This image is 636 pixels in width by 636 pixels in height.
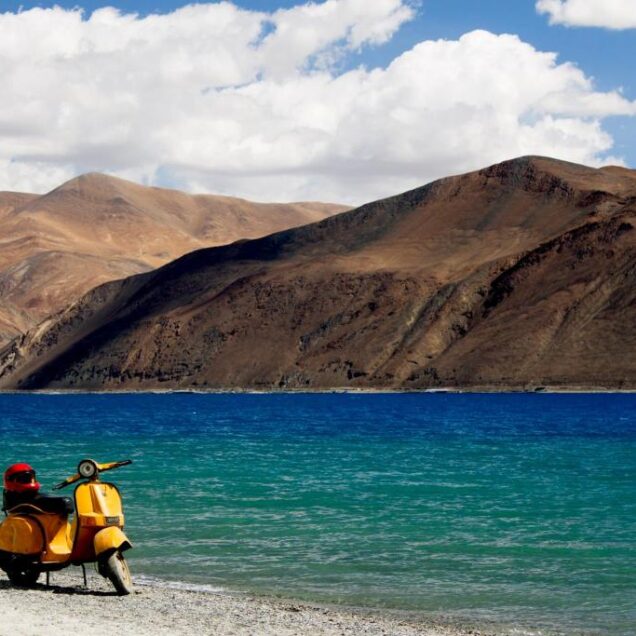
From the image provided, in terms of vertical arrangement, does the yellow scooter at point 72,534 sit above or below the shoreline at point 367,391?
above

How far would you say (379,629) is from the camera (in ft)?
48.8

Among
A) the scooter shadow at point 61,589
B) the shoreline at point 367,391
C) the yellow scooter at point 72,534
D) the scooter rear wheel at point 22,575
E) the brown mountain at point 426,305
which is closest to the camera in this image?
the yellow scooter at point 72,534

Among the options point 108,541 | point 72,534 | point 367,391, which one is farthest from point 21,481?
point 367,391

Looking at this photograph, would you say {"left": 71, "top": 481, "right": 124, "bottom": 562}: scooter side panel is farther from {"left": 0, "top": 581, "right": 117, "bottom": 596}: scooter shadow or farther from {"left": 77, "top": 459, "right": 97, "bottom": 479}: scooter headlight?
{"left": 0, "top": 581, "right": 117, "bottom": 596}: scooter shadow

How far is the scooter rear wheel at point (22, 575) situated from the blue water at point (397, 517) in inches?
Answer: 113

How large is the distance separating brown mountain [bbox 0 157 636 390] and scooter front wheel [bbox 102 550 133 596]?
11858 centimetres

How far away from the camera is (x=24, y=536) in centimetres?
1684

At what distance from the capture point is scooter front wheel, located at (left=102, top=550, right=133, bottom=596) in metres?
Result: 16.3

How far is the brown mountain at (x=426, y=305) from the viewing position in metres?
140

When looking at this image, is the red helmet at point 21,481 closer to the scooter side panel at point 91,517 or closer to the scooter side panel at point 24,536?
the scooter side panel at point 24,536

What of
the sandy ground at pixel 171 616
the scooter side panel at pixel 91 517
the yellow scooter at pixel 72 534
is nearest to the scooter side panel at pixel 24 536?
the yellow scooter at pixel 72 534

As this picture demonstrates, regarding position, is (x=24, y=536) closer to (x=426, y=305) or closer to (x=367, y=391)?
(x=367, y=391)

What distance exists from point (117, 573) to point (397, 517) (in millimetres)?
11407

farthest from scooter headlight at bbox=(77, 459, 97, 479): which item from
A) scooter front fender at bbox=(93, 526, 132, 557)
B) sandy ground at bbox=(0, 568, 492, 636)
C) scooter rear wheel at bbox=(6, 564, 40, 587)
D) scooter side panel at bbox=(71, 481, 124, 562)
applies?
scooter rear wheel at bbox=(6, 564, 40, 587)
